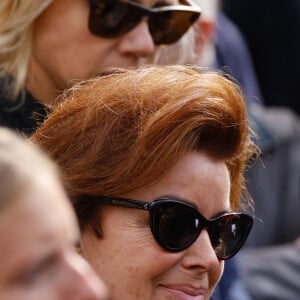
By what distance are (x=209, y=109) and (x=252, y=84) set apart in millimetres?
3307

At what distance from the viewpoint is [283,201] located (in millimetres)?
4895

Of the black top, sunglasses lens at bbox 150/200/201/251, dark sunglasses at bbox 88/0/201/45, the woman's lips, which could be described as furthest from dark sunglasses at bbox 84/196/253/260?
dark sunglasses at bbox 88/0/201/45

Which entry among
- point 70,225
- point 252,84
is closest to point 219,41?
point 252,84

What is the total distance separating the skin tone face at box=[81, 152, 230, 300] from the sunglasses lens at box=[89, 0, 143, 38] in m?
0.79

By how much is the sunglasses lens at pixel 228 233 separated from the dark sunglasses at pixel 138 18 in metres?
0.87

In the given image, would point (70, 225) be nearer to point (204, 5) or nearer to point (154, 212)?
point (154, 212)

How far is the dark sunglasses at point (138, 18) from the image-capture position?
3.29 m

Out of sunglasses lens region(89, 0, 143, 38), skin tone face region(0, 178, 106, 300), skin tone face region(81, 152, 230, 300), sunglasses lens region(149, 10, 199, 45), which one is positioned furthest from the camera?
sunglasses lens region(149, 10, 199, 45)

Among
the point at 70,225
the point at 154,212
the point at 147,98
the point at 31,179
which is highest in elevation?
the point at 31,179

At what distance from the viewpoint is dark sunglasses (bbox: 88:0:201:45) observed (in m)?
3.29

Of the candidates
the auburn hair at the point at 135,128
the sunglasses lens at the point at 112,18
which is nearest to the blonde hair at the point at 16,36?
the sunglasses lens at the point at 112,18

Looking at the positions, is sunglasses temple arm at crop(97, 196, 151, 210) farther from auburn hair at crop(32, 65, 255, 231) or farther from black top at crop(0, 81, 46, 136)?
black top at crop(0, 81, 46, 136)

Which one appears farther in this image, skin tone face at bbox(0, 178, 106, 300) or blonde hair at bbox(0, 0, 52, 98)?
blonde hair at bbox(0, 0, 52, 98)

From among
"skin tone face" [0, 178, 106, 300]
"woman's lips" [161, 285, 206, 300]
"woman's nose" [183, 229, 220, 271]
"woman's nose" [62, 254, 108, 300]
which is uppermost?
"skin tone face" [0, 178, 106, 300]
